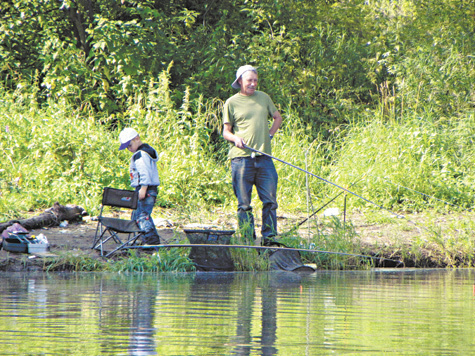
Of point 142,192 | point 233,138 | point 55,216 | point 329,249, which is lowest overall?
point 329,249

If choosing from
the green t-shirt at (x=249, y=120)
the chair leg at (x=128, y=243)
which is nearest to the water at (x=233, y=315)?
the chair leg at (x=128, y=243)

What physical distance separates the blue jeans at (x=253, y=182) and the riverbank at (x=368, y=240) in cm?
65

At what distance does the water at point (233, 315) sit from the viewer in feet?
11.9

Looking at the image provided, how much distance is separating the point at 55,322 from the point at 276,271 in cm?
430

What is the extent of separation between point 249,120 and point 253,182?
0.71 metres

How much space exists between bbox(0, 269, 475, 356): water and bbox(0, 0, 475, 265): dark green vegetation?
3490mm

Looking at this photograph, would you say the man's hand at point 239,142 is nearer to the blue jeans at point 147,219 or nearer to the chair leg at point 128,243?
the blue jeans at point 147,219

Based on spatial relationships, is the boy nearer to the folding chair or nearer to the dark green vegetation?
the folding chair

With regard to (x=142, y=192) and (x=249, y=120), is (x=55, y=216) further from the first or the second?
(x=249, y=120)

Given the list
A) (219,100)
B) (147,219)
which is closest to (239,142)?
(147,219)

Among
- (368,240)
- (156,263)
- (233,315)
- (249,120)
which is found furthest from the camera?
(368,240)

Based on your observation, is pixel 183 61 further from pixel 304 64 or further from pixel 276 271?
pixel 276 271

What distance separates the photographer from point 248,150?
857 centimetres

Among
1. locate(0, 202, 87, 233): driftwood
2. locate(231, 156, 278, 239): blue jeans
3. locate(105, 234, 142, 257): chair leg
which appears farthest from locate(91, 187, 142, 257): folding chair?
locate(0, 202, 87, 233): driftwood
